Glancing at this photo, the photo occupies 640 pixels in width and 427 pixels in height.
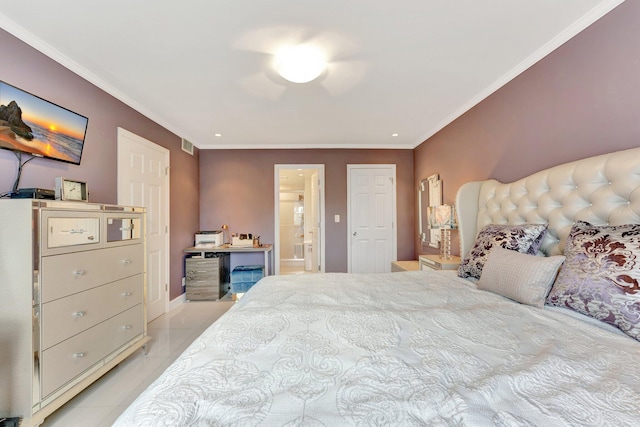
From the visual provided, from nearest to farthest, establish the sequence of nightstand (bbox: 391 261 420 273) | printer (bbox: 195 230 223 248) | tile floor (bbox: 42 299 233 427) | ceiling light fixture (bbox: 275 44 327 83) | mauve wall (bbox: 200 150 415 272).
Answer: tile floor (bbox: 42 299 233 427)
ceiling light fixture (bbox: 275 44 327 83)
nightstand (bbox: 391 261 420 273)
printer (bbox: 195 230 223 248)
mauve wall (bbox: 200 150 415 272)

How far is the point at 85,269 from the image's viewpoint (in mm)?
1651

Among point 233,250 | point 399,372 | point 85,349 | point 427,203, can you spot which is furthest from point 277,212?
point 399,372

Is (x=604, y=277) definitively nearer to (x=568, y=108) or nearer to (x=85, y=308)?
(x=568, y=108)

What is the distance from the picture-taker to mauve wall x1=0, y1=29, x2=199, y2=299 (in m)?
1.67

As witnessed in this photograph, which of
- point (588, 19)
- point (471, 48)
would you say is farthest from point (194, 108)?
point (588, 19)

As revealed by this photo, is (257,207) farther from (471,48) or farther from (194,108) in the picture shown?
(471,48)

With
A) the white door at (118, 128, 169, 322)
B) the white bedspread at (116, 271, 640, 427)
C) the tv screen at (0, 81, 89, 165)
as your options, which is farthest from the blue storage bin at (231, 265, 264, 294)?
the white bedspread at (116, 271, 640, 427)

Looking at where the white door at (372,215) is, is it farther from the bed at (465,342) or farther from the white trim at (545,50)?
the bed at (465,342)

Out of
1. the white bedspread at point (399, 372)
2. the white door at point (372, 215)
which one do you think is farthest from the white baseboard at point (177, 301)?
the white bedspread at point (399, 372)

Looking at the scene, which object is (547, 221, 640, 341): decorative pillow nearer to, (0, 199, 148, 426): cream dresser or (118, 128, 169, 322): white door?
(0, 199, 148, 426): cream dresser

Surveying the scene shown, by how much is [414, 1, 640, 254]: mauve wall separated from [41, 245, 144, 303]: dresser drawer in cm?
326

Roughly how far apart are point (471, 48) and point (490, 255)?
1.50 m

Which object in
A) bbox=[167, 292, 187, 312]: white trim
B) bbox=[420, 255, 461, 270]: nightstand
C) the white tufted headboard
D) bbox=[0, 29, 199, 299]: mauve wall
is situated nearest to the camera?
the white tufted headboard

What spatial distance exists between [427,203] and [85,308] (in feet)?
12.9
